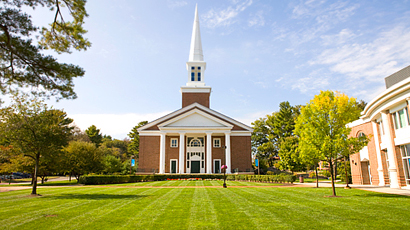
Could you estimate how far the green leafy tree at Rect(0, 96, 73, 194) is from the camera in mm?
15734

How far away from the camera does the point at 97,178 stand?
26.1 m

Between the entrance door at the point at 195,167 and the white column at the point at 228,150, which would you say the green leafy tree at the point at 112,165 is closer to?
the entrance door at the point at 195,167

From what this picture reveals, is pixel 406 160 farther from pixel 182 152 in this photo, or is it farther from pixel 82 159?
pixel 82 159

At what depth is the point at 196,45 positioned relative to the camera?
1977 inches

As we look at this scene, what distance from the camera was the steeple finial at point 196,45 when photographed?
49750 millimetres

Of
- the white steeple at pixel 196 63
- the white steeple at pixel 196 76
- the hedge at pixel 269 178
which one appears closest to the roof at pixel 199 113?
the white steeple at pixel 196 76

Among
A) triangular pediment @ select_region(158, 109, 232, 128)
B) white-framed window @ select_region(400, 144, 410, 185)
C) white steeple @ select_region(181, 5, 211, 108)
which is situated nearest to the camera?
white-framed window @ select_region(400, 144, 410, 185)

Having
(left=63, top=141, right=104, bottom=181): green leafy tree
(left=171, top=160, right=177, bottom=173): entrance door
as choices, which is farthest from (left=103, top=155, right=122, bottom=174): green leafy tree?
(left=171, top=160, right=177, bottom=173): entrance door

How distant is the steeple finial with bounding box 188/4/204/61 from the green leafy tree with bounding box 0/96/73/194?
35.0 metres

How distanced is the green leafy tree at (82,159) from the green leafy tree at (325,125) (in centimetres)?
2691

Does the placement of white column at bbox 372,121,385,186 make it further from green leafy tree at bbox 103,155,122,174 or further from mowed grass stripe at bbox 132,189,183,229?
green leafy tree at bbox 103,155,122,174

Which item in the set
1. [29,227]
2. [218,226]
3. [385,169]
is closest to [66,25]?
[29,227]

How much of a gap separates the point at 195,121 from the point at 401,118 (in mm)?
27805

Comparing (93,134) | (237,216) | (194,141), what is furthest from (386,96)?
(93,134)
